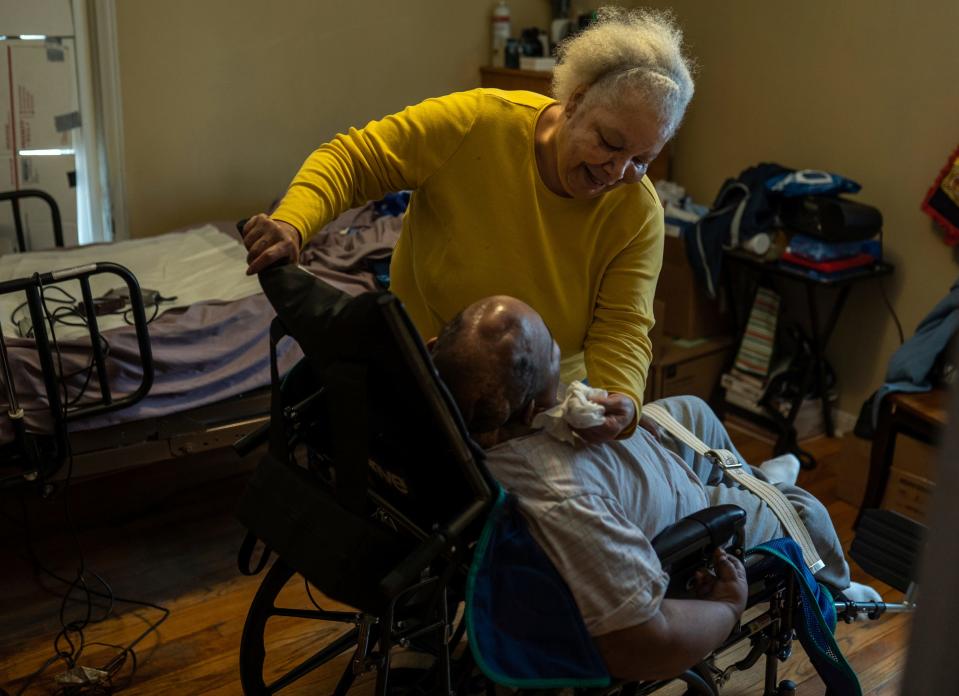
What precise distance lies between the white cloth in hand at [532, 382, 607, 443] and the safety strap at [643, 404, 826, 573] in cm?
47

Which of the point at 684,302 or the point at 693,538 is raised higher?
the point at 693,538

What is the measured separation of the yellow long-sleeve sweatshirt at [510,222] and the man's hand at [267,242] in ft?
0.68

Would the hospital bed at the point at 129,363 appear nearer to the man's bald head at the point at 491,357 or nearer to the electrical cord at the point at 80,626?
the electrical cord at the point at 80,626

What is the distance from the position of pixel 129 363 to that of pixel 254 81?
163cm

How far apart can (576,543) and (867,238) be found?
216 cm

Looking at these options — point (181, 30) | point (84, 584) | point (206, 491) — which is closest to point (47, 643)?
point (84, 584)

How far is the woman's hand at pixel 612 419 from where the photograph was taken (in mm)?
1394

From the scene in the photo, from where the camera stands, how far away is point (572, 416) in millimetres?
1337

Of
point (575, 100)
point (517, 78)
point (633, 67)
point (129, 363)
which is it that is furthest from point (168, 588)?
point (517, 78)

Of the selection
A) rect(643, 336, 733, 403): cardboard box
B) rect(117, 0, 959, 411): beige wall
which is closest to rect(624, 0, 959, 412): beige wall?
rect(117, 0, 959, 411): beige wall

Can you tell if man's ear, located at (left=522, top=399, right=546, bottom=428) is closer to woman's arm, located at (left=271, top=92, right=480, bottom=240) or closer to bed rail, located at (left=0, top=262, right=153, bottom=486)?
woman's arm, located at (left=271, top=92, right=480, bottom=240)

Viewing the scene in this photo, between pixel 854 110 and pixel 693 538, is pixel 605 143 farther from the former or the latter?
pixel 854 110

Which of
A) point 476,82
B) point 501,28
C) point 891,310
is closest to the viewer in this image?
point 891,310

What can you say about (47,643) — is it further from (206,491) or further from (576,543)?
(576,543)
